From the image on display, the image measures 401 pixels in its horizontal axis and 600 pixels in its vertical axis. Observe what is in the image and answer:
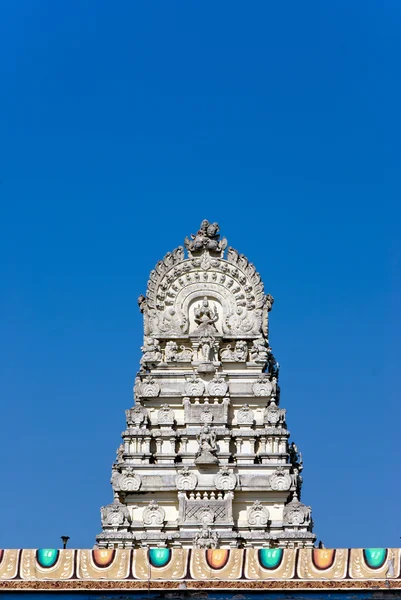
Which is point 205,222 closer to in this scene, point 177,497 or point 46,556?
point 177,497

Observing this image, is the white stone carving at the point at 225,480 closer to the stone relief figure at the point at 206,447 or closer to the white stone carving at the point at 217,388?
the stone relief figure at the point at 206,447

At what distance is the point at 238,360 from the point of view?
249ft

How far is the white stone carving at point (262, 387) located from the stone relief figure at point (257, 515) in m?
5.87

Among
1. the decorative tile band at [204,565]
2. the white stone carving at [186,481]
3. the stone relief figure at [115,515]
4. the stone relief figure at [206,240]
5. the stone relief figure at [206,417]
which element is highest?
the stone relief figure at [206,240]

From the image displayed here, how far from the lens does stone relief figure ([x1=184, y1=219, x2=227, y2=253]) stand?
7794 cm

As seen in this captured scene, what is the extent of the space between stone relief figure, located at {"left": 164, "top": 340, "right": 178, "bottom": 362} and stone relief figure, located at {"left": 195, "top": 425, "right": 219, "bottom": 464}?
4.42m

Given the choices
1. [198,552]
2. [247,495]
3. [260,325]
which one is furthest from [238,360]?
[198,552]

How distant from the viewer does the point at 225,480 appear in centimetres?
7219

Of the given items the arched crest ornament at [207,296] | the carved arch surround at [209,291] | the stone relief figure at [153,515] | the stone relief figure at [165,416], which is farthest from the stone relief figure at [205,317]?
the stone relief figure at [153,515]

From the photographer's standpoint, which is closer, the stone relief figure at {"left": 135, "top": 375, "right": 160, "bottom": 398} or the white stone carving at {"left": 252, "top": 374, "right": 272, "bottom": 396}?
the white stone carving at {"left": 252, "top": 374, "right": 272, "bottom": 396}

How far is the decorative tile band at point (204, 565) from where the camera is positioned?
2346 inches

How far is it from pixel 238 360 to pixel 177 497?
305 inches

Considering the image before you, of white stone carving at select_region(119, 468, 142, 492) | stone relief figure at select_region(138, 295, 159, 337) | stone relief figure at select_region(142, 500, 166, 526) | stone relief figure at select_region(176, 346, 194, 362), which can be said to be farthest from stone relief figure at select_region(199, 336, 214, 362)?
stone relief figure at select_region(142, 500, 166, 526)

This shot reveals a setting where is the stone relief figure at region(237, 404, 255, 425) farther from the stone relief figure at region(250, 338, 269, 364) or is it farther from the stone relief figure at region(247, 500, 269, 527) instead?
the stone relief figure at region(247, 500, 269, 527)
